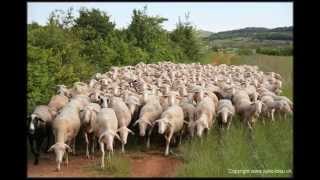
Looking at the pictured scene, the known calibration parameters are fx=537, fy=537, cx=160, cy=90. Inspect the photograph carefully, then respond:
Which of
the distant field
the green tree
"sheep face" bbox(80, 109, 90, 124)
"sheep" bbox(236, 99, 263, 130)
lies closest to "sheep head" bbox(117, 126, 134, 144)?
the distant field

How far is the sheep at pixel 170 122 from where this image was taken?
10599 millimetres

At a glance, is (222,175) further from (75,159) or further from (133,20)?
(133,20)

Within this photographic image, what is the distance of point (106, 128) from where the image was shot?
10.1 meters

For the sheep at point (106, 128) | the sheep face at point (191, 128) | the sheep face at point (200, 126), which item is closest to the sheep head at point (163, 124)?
the sheep face at point (191, 128)

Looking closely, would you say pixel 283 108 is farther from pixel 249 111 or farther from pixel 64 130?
pixel 64 130

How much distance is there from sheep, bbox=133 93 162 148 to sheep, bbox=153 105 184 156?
0.74ft

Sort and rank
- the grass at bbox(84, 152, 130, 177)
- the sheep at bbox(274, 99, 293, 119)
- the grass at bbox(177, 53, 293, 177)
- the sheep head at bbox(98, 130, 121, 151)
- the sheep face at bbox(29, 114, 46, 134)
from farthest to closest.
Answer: the sheep at bbox(274, 99, 293, 119) < the sheep face at bbox(29, 114, 46, 134) < the sheep head at bbox(98, 130, 121, 151) < the grass at bbox(84, 152, 130, 177) < the grass at bbox(177, 53, 293, 177)

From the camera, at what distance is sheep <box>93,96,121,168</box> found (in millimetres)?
9828

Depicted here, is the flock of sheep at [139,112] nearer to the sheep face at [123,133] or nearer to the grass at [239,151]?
the sheep face at [123,133]

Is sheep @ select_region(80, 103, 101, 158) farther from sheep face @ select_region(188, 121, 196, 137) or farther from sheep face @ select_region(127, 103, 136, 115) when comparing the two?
sheep face @ select_region(188, 121, 196, 137)

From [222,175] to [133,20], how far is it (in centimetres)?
1776

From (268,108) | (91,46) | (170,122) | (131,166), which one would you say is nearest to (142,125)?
(170,122)

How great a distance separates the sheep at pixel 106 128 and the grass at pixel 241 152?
1413 millimetres

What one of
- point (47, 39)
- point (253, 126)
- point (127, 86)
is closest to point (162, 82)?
point (127, 86)
